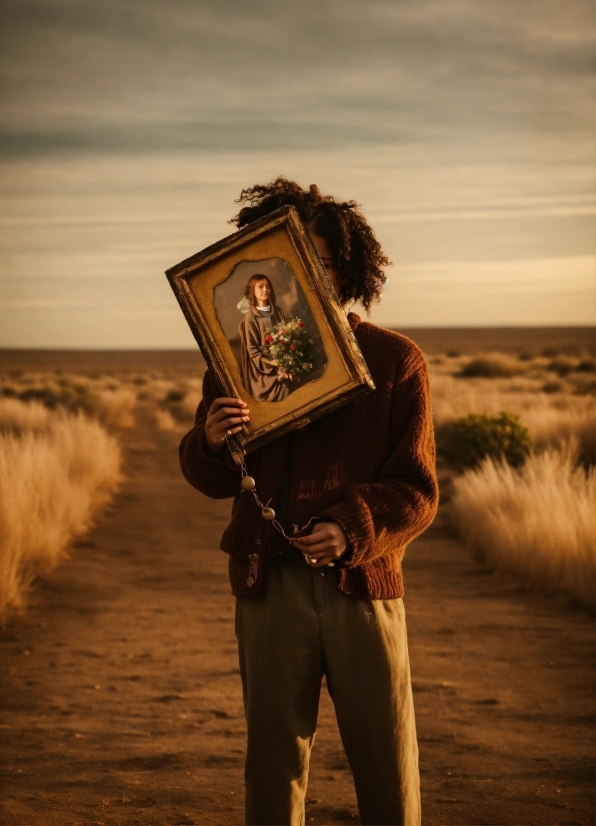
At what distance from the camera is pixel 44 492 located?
25.8ft

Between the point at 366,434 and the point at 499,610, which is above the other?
the point at 366,434

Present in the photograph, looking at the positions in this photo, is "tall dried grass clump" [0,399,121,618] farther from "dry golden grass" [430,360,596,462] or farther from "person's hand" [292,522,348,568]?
"dry golden grass" [430,360,596,462]

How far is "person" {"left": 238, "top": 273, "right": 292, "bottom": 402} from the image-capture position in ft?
7.22

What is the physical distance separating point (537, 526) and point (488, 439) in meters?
3.95

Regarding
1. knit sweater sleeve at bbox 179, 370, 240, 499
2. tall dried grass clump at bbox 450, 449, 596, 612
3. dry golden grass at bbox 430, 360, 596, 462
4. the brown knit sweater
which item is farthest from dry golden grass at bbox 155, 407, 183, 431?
the brown knit sweater

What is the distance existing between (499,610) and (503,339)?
67.4m

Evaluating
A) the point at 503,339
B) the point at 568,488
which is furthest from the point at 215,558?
the point at 503,339

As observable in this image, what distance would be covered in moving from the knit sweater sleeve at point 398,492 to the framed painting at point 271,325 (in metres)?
0.13

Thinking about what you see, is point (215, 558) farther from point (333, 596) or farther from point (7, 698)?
point (333, 596)

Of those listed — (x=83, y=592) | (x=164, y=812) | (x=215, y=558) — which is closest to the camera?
(x=164, y=812)

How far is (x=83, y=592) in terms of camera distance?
7.01 m

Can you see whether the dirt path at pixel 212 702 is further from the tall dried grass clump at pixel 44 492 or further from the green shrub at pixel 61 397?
the green shrub at pixel 61 397

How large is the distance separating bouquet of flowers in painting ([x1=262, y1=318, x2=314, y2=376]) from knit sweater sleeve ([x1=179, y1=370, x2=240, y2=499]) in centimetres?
24

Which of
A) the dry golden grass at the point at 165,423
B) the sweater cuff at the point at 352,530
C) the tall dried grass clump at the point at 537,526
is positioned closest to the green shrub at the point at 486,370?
the dry golden grass at the point at 165,423
